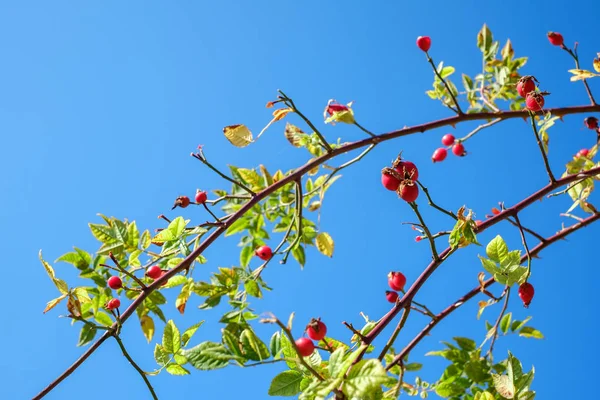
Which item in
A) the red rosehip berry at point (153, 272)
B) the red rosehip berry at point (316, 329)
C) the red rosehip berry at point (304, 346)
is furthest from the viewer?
the red rosehip berry at point (153, 272)

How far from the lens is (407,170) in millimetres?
1457

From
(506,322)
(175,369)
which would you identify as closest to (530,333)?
(506,322)

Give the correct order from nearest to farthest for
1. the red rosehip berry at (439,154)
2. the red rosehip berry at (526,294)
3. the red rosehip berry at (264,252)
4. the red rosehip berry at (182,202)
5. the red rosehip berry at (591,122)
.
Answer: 1. the red rosehip berry at (526,294)
2. the red rosehip berry at (182,202)
3. the red rosehip berry at (264,252)
4. the red rosehip berry at (591,122)
5. the red rosehip berry at (439,154)

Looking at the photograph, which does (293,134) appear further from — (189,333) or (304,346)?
(304,346)

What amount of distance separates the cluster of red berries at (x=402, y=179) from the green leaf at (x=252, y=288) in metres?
0.69

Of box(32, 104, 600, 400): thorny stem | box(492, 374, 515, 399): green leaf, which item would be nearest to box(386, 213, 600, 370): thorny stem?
box(32, 104, 600, 400): thorny stem

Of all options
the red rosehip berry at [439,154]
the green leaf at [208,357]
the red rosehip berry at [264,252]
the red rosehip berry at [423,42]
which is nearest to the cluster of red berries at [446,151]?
the red rosehip berry at [439,154]

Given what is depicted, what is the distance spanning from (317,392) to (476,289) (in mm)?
892

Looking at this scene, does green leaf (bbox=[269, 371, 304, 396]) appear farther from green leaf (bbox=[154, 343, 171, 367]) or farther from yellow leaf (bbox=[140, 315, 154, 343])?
yellow leaf (bbox=[140, 315, 154, 343])

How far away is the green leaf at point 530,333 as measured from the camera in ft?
6.86

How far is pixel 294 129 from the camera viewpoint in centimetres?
204

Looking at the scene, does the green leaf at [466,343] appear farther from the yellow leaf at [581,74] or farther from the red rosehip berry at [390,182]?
the yellow leaf at [581,74]

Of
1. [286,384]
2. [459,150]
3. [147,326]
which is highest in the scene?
[459,150]

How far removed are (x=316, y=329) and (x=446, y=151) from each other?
1671 millimetres
